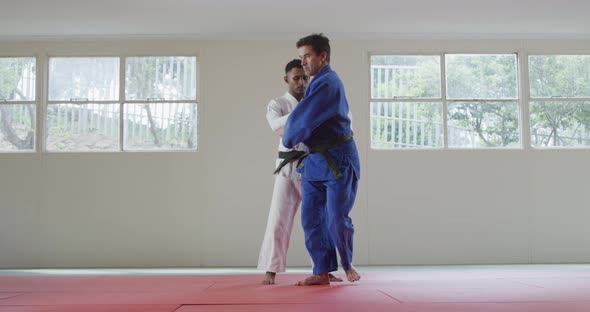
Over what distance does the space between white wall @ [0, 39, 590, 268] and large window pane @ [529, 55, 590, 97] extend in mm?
672

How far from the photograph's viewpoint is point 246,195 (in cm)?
610

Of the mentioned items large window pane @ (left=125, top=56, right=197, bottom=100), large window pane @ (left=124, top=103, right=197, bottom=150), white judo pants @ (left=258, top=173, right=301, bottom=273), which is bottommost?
white judo pants @ (left=258, top=173, right=301, bottom=273)

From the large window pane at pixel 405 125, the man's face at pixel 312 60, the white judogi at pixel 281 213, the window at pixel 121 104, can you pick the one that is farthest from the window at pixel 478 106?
the man's face at pixel 312 60

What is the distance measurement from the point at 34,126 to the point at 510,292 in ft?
17.3

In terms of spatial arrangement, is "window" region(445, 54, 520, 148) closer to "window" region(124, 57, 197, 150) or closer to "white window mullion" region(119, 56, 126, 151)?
"window" region(124, 57, 197, 150)

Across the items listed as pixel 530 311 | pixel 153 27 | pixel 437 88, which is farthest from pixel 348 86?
pixel 530 311

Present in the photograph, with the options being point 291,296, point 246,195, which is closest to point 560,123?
point 246,195

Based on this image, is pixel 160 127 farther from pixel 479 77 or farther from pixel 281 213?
pixel 479 77

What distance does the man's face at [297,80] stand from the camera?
3.50 metres

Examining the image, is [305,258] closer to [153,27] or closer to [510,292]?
[153,27]

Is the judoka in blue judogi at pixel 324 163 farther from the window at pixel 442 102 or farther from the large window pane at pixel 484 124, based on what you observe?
the large window pane at pixel 484 124

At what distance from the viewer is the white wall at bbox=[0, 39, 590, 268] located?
19.9 feet

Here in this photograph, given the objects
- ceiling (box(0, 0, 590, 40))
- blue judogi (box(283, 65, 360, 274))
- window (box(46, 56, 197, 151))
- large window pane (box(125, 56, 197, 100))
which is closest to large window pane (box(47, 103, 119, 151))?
window (box(46, 56, 197, 151))

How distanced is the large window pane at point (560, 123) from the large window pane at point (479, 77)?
339 mm
